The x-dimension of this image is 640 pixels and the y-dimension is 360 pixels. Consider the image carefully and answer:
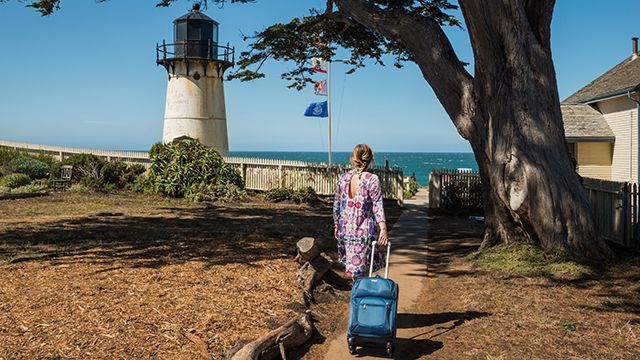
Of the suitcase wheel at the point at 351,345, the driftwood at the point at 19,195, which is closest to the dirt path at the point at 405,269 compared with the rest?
the suitcase wheel at the point at 351,345

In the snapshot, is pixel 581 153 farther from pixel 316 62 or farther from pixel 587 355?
pixel 587 355

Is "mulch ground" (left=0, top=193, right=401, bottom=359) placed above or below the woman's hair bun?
below

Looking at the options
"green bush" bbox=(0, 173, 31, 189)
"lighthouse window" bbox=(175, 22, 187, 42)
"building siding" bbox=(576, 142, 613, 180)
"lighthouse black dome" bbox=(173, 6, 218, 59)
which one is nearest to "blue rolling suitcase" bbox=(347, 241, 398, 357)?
"building siding" bbox=(576, 142, 613, 180)

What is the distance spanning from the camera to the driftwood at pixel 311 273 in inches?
280

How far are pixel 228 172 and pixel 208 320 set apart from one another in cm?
1700

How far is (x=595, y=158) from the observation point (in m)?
22.9

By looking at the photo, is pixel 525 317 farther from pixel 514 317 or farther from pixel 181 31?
pixel 181 31

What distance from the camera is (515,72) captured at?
895 centimetres

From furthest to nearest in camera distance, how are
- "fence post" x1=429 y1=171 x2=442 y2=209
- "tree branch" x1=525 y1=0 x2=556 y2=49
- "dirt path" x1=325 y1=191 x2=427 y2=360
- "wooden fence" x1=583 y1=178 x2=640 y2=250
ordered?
"fence post" x1=429 y1=171 x2=442 y2=209 < "wooden fence" x1=583 y1=178 x2=640 y2=250 < "tree branch" x1=525 y1=0 x2=556 y2=49 < "dirt path" x1=325 y1=191 x2=427 y2=360

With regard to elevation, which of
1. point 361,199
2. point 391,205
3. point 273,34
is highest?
point 273,34

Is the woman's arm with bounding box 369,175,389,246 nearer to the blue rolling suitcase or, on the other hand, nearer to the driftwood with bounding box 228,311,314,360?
the blue rolling suitcase

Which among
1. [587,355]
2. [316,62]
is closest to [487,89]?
[587,355]

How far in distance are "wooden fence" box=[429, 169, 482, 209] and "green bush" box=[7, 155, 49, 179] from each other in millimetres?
17960

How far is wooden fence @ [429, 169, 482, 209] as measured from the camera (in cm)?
1822
